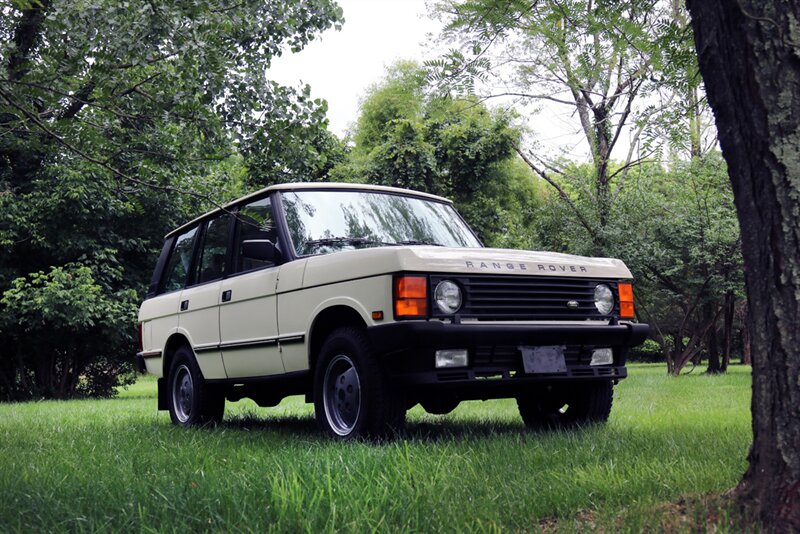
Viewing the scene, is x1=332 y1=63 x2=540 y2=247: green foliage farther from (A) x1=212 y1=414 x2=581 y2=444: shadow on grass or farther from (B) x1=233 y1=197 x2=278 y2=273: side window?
(B) x1=233 y1=197 x2=278 y2=273: side window

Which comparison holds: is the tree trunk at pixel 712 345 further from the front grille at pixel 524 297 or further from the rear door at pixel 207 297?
the front grille at pixel 524 297

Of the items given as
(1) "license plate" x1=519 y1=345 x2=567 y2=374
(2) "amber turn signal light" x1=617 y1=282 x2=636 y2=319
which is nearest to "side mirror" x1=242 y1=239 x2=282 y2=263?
(1) "license plate" x1=519 y1=345 x2=567 y2=374

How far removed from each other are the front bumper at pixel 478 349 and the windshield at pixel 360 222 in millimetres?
1368

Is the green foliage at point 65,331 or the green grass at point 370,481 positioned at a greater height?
the green foliage at point 65,331

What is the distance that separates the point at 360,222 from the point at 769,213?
155 inches

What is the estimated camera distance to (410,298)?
5438 mm

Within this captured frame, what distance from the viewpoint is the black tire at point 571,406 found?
6852 mm

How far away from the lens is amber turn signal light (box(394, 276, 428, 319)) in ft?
17.8

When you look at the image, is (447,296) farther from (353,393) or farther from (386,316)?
(353,393)

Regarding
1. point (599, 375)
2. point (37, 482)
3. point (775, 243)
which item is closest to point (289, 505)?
point (37, 482)

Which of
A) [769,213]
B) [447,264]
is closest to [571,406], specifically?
[447,264]

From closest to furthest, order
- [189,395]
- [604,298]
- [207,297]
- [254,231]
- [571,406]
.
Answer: [604,298] → [571,406] → [254,231] → [207,297] → [189,395]

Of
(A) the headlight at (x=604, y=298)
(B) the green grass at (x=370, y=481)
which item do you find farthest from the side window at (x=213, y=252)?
(A) the headlight at (x=604, y=298)

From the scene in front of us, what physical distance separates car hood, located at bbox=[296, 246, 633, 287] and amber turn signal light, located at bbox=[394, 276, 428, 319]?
7 centimetres
